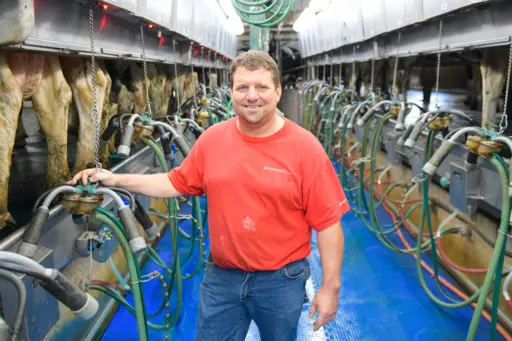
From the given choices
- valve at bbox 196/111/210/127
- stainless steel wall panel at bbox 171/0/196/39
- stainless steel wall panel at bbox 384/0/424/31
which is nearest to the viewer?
stainless steel wall panel at bbox 384/0/424/31

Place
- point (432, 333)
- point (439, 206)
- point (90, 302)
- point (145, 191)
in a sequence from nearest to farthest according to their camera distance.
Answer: point (90, 302)
point (145, 191)
point (432, 333)
point (439, 206)

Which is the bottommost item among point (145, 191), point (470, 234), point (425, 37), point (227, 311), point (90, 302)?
point (470, 234)

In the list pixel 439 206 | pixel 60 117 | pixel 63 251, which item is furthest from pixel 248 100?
pixel 439 206

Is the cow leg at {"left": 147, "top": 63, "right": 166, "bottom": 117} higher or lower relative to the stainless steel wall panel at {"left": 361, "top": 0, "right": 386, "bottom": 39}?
lower

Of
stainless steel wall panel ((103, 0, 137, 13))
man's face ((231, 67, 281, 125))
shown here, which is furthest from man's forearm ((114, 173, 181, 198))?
stainless steel wall panel ((103, 0, 137, 13))

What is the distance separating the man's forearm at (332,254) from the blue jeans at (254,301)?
0.14 metres

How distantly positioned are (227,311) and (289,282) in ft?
0.93

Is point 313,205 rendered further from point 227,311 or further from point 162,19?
point 162,19

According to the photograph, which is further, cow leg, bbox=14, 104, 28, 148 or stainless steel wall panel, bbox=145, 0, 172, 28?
cow leg, bbox=14, 104, 28, 148

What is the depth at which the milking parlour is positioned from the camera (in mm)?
1756

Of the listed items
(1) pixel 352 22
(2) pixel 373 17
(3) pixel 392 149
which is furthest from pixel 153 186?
(1) pixel 352 22

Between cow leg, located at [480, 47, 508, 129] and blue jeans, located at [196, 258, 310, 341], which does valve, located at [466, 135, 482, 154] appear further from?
blue jeans, located at [196, 258, 310, 341]

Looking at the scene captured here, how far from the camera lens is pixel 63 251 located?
223 centimetres

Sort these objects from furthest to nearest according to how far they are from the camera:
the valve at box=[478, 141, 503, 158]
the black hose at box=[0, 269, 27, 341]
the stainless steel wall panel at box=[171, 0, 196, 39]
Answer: the stainless steel wall panel at box=[171, 0, 196, 39] → the valve at box=[478, 141, 503, 158] → the black hose at box=[0, 269, 27, 341]
